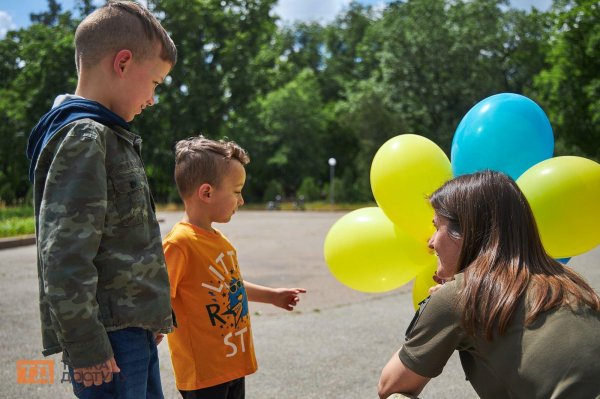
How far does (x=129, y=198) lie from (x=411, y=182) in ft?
5.39

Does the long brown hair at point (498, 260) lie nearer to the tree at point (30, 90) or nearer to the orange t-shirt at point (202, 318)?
the orange t-shirt at point (202, 318)

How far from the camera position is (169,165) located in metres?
40.0

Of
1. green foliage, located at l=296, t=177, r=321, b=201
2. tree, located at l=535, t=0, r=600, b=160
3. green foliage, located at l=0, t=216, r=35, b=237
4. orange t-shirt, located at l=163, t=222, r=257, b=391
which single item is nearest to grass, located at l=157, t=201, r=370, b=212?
green foliage, located at l=296, t=177, r=321, b=201

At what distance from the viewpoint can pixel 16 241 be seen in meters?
12.6

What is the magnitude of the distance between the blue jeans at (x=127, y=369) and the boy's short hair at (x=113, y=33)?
0.89m

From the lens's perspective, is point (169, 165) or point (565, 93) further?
point (169, 165)

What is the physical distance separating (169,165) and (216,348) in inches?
1520

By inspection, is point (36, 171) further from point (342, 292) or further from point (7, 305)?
point (342, 292)

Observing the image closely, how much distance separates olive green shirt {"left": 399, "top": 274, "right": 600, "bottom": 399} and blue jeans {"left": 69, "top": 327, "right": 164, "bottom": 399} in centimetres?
83

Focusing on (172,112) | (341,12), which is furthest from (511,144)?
(341,12)

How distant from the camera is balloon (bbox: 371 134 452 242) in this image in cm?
307

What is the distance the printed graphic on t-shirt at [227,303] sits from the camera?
2.50 m

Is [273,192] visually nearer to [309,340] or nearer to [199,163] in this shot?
[309,340]

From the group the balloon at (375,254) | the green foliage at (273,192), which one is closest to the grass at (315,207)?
the green foliage at (273,192)
